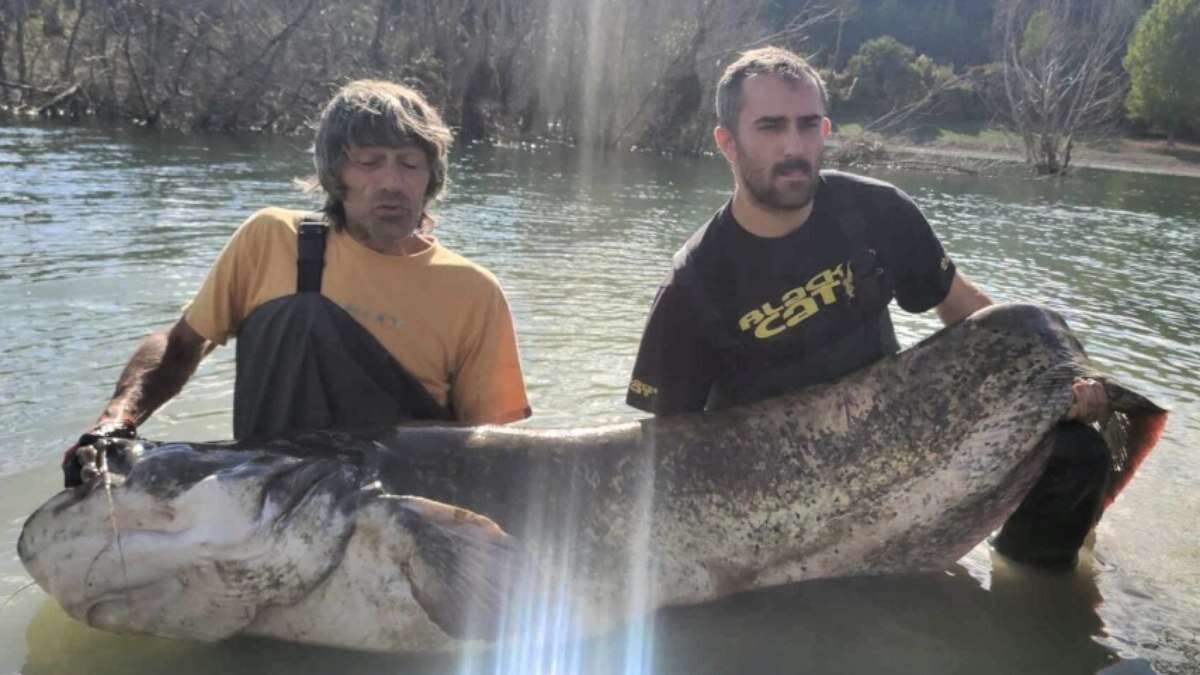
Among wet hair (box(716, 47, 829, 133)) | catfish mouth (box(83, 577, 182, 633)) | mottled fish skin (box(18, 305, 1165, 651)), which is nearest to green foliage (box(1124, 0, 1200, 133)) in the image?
wet hair (box(716, 47, 829, 133))

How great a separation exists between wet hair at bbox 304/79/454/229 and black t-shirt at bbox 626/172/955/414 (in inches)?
43.6

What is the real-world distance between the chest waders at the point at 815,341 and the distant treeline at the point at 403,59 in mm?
24739

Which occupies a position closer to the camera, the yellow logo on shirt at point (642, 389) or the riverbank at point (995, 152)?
the yellow logo on shirt at point (642, 389)

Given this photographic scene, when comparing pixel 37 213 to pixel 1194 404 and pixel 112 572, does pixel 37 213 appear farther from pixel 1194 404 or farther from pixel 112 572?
pixel 1194 404

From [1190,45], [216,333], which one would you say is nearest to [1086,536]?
[216,333]

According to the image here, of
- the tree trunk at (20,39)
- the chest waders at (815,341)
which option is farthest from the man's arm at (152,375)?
the tree trunk at (20,39)

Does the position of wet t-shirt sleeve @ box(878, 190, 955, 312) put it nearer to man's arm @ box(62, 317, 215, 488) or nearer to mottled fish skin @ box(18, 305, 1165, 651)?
mottled fish skin @ box(18, 305, 1165, 651)

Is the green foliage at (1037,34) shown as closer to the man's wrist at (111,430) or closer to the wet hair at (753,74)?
the wet hair at (753,74)

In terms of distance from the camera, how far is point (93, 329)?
6535mm

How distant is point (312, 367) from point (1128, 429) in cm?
298

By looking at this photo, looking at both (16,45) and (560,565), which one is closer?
(560,565)

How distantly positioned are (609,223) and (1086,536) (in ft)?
35.4

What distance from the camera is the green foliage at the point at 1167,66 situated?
5091cm

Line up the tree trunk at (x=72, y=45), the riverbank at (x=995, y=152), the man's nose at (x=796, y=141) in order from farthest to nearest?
the riverbank at (x=995, y=152) → the tree trunk at (x=72, y=45) → the man's nose at (x=796, y=141)
